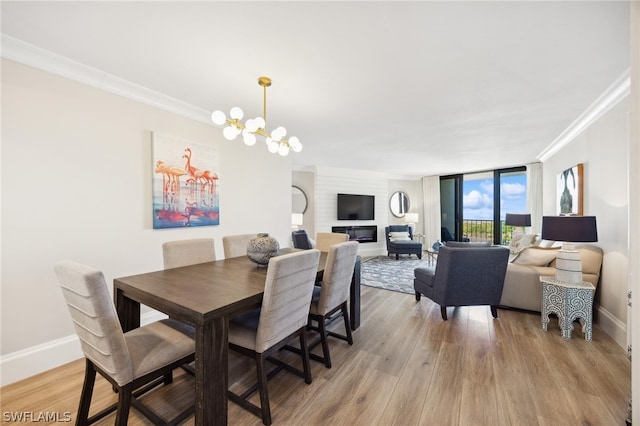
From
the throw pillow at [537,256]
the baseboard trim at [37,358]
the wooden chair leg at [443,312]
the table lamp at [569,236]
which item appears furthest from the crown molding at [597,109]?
the baseboard trim at [37,358]


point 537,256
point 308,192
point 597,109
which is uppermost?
point 597,109

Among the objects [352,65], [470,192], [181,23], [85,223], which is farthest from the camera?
[470,192]

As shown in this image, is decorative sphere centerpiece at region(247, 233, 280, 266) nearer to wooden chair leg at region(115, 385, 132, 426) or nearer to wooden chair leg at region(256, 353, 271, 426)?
wooden chair leg at region(256, 353, 271, 426)

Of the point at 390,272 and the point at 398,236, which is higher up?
the point at 398,236

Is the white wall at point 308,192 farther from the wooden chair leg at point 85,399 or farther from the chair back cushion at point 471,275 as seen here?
the wooden chair leg at point 85,399

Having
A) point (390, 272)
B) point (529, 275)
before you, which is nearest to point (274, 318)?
point (529, 275)

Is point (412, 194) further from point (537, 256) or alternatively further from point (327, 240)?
point (327, 240)

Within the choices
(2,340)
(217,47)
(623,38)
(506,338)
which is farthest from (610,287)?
(2,340)

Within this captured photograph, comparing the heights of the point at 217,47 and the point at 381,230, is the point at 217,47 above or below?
above

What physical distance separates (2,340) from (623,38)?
4.71 m

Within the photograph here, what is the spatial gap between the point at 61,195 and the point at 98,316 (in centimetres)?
154

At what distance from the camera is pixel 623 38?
1.72m

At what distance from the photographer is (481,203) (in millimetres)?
7172

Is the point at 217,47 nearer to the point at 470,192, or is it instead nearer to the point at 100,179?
the point at 100,179
